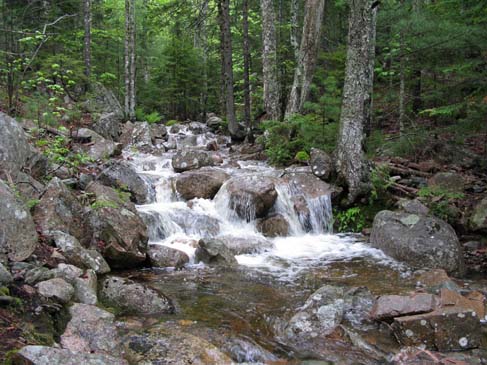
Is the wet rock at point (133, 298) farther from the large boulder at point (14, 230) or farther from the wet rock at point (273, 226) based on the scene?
the wet rock at point (273, 226)

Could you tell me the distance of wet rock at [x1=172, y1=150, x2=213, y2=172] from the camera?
13.1m

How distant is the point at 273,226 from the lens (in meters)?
10.4

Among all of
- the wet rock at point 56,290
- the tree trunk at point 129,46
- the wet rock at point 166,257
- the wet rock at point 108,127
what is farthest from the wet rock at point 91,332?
the tree trunk at point 129,46

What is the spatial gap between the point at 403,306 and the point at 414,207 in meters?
4.72

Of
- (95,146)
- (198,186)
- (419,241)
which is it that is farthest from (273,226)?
(95,146)

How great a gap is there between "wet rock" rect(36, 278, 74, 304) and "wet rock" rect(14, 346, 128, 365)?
129 cm

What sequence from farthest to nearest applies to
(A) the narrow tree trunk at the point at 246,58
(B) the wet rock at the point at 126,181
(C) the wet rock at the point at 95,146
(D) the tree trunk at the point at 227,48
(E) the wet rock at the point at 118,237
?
1. (A) the narrow tree trunk at the point at 246,58
2. (D) the tree trunk at the point at 227,48
3. (C) the wet rock at the point at 95,146
4. (B) the wet rock at the point at 126,181
5. (E) the wet rock at the point at 118,237

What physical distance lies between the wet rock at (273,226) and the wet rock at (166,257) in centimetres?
271

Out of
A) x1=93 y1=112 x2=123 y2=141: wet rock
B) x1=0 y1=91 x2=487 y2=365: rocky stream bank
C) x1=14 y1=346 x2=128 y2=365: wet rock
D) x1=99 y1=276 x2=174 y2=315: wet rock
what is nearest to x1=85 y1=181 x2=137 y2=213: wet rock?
x1=0 y1=91 x2=487 y2=365: rocky stream bank

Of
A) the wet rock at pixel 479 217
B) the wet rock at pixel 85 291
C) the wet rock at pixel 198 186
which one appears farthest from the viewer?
the wet rock at pixel 198 186

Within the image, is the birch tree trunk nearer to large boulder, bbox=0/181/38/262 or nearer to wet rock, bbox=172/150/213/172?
wet rock, bbox=172/150/213/172

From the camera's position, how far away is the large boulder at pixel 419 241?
7887 millimetres

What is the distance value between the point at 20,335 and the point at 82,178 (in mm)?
6058

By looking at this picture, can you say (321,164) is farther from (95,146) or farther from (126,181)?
(95,146)
